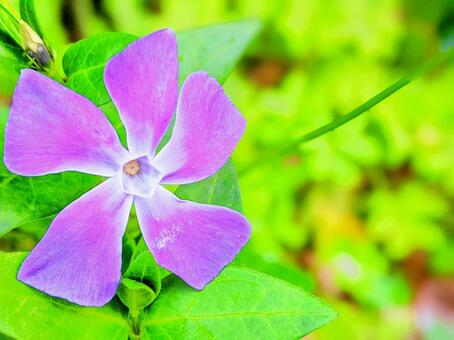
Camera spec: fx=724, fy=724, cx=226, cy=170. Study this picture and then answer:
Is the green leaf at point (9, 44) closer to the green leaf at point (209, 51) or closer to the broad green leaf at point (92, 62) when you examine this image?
the broad green leaf at point (92, 62)

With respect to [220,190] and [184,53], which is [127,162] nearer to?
[220,190]

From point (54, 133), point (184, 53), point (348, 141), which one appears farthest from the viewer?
point (348, 141)

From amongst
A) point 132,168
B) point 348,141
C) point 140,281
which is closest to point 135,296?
point 140,281

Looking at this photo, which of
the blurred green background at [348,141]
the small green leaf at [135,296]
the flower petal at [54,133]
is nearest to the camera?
the flower petal at [54,133]

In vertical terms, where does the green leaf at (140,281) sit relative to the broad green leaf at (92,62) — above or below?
below

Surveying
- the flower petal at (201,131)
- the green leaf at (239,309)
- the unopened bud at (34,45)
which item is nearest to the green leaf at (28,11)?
the unopened bud at (34,45)

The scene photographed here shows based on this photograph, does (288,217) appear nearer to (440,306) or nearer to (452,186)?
(452,186)

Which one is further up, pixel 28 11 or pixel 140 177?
pixel 28 11
